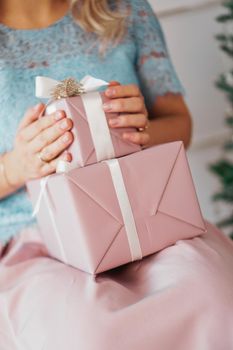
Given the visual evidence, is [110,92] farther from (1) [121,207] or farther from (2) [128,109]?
(1) [121,207]

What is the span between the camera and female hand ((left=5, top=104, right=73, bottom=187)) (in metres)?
0.77

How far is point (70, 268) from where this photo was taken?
2.67 feet

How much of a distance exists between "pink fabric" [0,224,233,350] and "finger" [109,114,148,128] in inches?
7.7

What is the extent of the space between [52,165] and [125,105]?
144 mm

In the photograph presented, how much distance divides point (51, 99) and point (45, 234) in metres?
0.23

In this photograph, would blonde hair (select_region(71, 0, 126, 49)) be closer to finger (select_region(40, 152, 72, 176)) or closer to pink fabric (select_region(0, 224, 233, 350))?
finger (select_region(40, 152, 72, 176))

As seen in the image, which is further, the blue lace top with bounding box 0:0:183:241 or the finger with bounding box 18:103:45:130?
the blue lace top with bounding box 0:0:183:241

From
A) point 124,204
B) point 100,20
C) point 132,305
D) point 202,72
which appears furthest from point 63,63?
point 202,72

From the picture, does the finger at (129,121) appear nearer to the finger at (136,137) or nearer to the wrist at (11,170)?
the finger at (136,137)

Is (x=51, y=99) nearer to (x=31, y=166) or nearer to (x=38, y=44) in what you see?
(x=31, y=166)

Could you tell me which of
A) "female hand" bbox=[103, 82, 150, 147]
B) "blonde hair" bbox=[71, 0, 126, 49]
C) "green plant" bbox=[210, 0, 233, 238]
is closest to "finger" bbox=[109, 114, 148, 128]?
"female hand" bbox=[103, 82, 150, 147]

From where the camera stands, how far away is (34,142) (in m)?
0.83

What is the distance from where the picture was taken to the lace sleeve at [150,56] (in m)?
1.09

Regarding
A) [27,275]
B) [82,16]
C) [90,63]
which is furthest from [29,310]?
[82,16]
